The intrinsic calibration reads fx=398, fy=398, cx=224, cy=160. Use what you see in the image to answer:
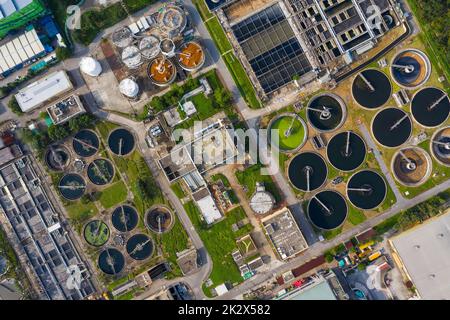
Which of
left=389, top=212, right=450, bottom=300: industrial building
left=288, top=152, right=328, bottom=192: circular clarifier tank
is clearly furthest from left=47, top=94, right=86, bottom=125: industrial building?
left=389, top=212, right=450, bottom=300: industrial building

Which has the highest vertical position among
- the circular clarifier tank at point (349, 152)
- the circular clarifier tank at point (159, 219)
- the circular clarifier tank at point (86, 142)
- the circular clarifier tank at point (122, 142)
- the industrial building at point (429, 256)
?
the circular clarifier tank at point (86, 142)

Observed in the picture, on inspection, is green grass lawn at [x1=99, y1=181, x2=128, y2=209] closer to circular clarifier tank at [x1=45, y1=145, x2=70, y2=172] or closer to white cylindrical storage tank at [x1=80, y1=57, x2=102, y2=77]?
circular clarifier tank at [x1=45, y1=145, x2=70, y2=172]

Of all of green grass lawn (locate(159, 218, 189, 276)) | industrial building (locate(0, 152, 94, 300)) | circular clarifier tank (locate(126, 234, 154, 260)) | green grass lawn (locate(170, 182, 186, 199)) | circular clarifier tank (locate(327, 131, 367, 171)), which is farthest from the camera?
industrial building (locate(0, 152, 94, 300))

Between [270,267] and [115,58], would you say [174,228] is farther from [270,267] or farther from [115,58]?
[115,58]

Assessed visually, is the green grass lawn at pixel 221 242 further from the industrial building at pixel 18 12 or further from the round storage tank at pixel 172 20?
the industrial building at pixel 18 12

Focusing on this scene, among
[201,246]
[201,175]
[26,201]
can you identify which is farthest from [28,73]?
[201,246]

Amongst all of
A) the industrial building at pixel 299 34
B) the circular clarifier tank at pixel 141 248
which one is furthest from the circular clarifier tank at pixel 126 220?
the industrial building at pixel 299 34
